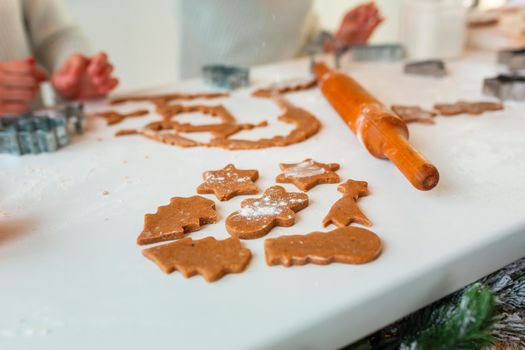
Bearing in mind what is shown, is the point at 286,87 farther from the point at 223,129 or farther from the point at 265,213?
the point at 265,213

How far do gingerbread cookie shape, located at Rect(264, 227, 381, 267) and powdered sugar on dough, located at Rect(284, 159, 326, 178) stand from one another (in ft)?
0.48

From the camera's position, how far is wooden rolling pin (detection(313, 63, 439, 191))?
53 cm

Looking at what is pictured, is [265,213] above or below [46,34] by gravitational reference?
below

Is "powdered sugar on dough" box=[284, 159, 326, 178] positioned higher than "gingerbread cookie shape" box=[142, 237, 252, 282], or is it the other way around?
"gingerbread cookie shape" box=[142, 237, 252, 282]

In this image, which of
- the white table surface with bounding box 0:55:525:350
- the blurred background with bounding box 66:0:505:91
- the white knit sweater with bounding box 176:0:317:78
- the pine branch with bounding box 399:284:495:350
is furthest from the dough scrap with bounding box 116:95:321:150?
the blurred background with bounding box 66:0:505:91

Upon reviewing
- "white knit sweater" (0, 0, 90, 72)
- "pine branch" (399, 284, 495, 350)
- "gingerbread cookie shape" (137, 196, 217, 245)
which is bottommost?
"pine branch" (399, 284, 495, 350)

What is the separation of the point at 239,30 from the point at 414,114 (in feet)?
2.61

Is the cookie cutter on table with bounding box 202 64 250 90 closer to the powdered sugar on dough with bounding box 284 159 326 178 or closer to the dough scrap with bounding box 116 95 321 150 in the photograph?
the dough scrap with bounding box 116 95 321 150

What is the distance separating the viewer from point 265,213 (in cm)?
51

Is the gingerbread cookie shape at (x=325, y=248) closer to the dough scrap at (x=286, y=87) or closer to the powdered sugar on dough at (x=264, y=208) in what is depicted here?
the powdered sugar on dough at (x=264, y=208)

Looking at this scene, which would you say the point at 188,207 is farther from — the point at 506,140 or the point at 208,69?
the point at 208,69

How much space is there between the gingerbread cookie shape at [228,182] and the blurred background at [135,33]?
64.7 inches

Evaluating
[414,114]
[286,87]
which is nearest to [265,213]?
[414,114]

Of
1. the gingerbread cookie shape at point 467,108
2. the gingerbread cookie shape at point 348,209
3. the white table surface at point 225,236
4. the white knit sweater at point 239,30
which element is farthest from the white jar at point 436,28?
the gingerbread cookie shape at point 348,209
